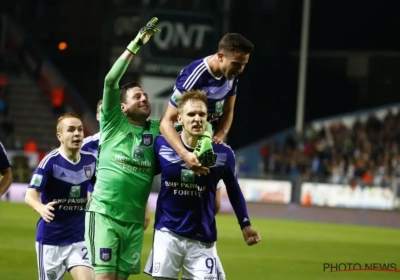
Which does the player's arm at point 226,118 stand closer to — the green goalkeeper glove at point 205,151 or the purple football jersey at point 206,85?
the purple football jersey at point 206,85

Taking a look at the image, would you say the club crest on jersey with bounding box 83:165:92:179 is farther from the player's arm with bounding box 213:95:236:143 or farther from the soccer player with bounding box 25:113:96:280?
the player's arm with bounding box 213:95:236:143

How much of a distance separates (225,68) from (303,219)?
18.4 meters

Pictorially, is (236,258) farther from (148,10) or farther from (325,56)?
(325,56)

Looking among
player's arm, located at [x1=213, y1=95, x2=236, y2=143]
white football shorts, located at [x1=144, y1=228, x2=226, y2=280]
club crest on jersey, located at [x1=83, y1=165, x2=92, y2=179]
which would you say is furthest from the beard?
club crest on jersey, located at [x1=83, y1=165, x2=92, y2=179]

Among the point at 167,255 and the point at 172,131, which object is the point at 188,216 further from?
the point at 172,131

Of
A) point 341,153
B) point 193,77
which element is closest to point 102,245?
point 193,77

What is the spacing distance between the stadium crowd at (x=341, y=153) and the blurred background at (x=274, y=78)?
0.14 feet

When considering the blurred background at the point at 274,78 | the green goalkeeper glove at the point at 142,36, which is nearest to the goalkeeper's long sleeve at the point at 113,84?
the green goalkeeper glove at the point at 142,36

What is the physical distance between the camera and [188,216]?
A: 6.51 meters

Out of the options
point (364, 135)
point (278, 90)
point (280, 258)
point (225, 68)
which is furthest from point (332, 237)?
point (278, 90)

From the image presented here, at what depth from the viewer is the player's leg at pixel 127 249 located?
6875 millimetres

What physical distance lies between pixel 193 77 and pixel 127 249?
4.64 feet

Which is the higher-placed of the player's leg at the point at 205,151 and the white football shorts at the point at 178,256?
the player's leg at the point at 205,151

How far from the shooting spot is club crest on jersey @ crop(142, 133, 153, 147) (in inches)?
275
